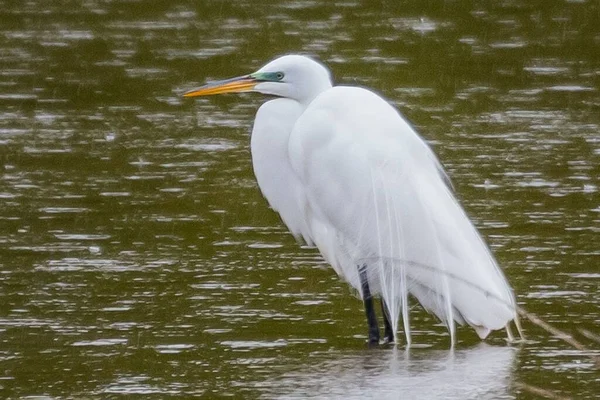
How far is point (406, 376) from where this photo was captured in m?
4.94

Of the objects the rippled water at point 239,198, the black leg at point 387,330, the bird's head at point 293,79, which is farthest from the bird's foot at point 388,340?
the bird's head at point 293,79

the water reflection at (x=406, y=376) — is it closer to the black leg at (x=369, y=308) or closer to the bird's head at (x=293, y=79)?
the black leg at (x=369, y=308)

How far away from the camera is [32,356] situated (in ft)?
17.3

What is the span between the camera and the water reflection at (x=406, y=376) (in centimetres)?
468

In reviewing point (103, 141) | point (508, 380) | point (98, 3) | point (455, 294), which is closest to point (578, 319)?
point (455, 294)

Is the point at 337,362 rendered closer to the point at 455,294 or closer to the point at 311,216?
the point at 455,294

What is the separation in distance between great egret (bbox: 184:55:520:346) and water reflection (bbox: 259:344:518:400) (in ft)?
0.43

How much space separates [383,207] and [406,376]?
2.80ft

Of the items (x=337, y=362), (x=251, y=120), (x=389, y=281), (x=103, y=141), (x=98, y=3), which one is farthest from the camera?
(x=98, y=3)

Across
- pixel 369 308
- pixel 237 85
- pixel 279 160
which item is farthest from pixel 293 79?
pixel 369 308

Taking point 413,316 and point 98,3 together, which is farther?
point 98,3

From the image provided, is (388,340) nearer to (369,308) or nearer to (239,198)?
(369,308)

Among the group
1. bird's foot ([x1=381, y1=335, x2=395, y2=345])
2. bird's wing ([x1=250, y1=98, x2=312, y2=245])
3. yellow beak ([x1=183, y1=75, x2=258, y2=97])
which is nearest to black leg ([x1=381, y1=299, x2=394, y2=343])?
bird's foot ([x1=381, y1=335, x2=395, y2=345])

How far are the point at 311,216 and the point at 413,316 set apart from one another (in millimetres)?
627
